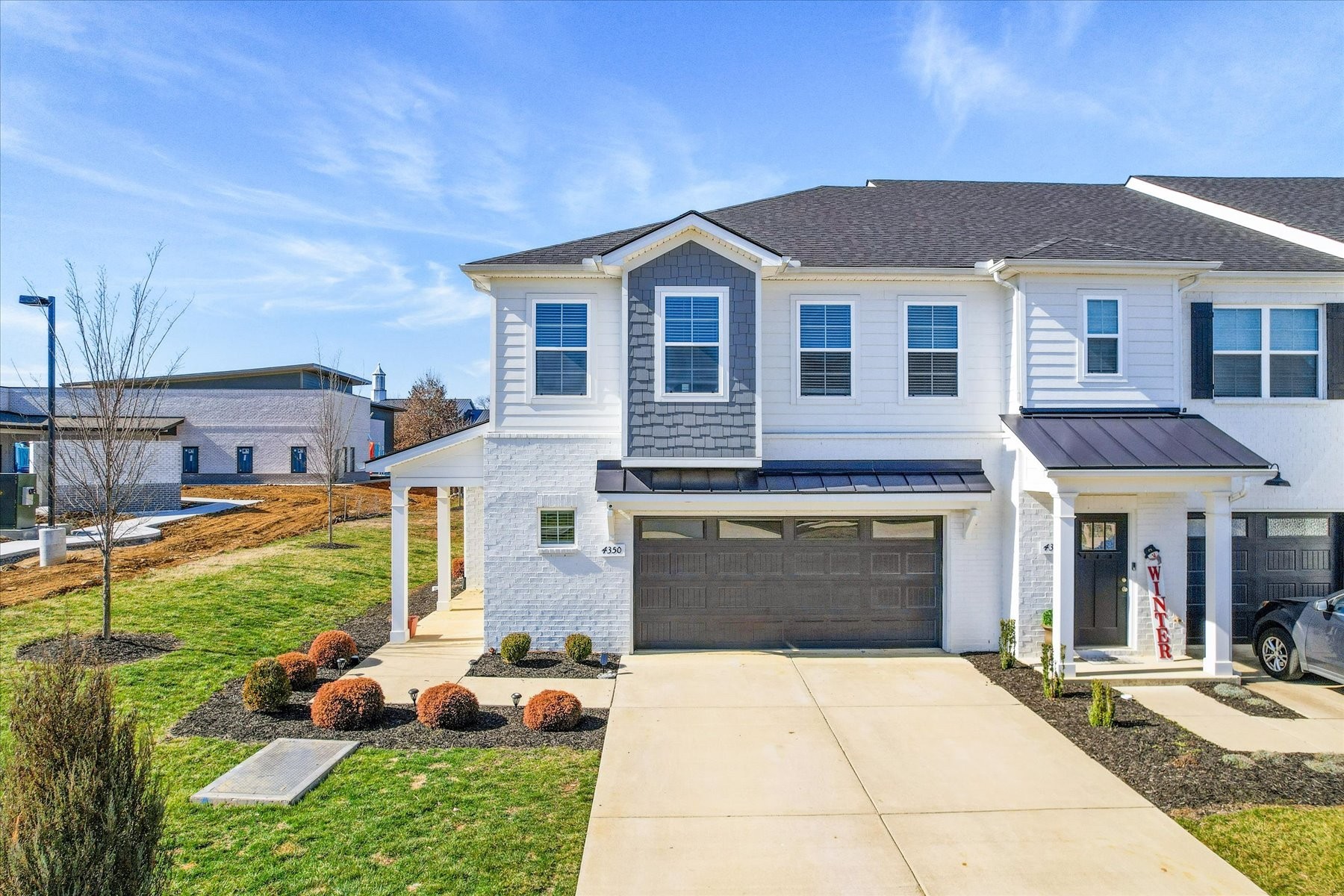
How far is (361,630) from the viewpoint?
12.2 metres

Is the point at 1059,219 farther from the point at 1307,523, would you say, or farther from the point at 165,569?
the point at 165,569

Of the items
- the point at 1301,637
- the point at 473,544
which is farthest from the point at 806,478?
the point at 473,544

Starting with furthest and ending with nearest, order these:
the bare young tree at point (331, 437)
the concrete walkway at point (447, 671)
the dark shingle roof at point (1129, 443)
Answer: the bare young tree at point (331, 437)
the dark shingle roof at point (1129, 443)
the concrete walkway at point (447, 671)

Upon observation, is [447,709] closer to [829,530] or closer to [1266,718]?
[829,530]

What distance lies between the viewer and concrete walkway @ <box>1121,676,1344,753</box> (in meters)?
7.68

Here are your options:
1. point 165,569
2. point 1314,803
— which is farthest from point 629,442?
point 165,569

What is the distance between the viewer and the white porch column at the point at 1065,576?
973 cm

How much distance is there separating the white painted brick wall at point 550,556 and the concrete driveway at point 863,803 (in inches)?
73.7

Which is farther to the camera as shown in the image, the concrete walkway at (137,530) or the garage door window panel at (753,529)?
the concrete walkway at (137,530)

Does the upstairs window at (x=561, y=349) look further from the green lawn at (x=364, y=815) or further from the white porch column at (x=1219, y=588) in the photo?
the white porch column at (x=1219, y=588)

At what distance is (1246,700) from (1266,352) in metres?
5.98

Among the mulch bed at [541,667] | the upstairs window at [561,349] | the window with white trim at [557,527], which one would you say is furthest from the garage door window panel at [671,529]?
the upstairs window at [561,349]

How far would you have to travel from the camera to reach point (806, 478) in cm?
1096

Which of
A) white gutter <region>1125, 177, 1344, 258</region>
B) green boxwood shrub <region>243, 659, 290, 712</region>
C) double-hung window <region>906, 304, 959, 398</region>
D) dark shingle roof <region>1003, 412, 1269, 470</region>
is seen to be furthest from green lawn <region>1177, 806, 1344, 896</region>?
white gutter <region>1125, 177, 1344, 258</region>
